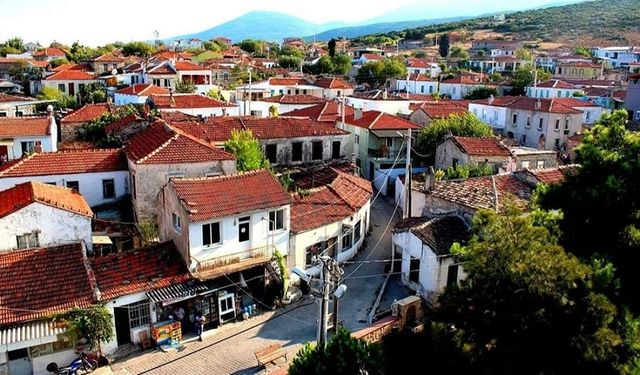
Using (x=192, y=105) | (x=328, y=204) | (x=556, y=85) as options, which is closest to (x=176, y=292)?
(x=328, y=204)

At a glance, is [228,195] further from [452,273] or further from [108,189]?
[452,273]

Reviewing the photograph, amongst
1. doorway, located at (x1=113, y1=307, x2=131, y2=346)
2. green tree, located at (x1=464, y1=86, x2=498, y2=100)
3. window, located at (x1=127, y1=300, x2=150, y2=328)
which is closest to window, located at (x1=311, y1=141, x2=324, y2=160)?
window, located at (x1=127, y1=300, x2=150, y2=328)

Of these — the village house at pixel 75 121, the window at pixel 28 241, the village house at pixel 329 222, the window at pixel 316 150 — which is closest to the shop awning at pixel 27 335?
the window at pixel 28 241

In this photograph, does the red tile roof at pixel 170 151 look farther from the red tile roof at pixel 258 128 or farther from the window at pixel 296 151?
the window at pixel 296 151

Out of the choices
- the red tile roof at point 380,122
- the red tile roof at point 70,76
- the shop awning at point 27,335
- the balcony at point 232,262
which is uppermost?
the red tile roof at point 70,76

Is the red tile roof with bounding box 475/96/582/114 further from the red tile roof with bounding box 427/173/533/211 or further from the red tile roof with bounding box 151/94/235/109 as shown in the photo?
the red tile roof with bounding box 151/94/235/109

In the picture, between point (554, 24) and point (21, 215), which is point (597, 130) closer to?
point (21, 215)

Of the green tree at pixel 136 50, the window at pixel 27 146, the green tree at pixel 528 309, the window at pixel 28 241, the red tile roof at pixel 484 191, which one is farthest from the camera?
the green tree at pixel 136 50
